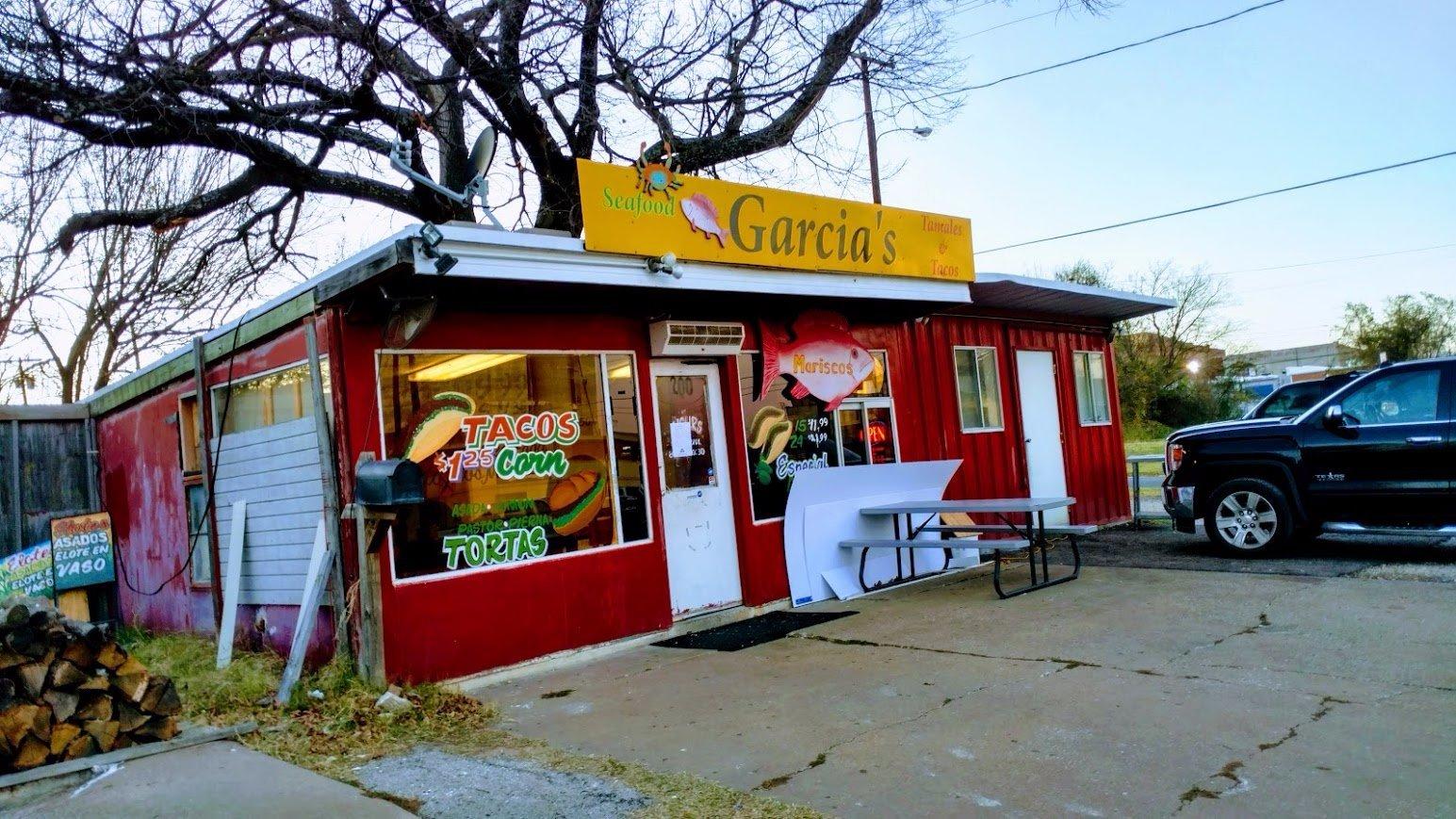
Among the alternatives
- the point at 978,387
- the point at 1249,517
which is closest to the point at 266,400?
the point at 978,387

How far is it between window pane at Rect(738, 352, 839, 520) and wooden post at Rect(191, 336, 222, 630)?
14.5 ft

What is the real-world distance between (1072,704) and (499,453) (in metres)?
4.10

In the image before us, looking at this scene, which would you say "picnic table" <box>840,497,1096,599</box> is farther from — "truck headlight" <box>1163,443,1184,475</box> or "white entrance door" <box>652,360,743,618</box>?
"truck headlight" <box>1163,443,1184,475</box>

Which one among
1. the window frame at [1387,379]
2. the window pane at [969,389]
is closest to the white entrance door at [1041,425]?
the window pane at [969,389]

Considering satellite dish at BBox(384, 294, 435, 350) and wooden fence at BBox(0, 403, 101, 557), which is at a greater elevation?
satellite dish at BBox(384, 294, 435, 350)

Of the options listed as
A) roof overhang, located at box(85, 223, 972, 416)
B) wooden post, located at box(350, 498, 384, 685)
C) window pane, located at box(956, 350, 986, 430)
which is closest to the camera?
roof overhang, located at box(85, 223, 972, 416)

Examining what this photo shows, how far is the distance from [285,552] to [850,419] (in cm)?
532

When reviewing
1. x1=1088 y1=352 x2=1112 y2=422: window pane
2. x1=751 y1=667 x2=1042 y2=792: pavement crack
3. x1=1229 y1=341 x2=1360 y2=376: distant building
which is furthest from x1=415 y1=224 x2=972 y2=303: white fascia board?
x1=1229 y1=341 x2=1360 y2=376: distant building

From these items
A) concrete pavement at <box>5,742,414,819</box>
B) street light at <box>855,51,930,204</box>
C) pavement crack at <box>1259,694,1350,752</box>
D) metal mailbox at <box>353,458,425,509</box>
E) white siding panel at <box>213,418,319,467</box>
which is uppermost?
street light at <box>855,51,930,204</box>

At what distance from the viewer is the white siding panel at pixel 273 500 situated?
262 inches

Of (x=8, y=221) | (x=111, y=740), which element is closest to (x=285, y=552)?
(x=111, y=740)

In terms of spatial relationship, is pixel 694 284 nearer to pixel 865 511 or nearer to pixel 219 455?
pixel 865 511

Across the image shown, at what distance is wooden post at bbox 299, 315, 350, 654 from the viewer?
6270mm

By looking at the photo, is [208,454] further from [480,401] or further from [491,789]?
[491,789]
